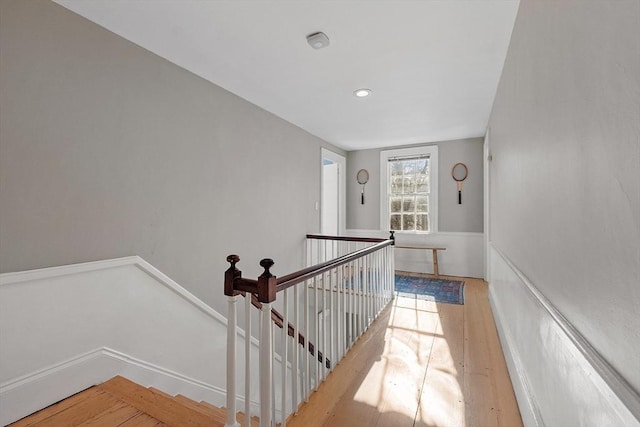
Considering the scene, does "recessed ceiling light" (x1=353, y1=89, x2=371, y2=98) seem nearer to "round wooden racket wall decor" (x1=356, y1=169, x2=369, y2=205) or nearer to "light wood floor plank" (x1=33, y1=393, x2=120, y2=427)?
"round wooden racket wall decor" (x1=356, y1=169, x2=369, y2=205)

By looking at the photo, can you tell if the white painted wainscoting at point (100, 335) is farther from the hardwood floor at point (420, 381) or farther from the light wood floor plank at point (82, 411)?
the hardwood floor at point (420, 381)

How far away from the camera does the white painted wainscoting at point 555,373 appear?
662mm

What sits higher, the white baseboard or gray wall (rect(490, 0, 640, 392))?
gray wall (rect(490, 0, 640, 392))

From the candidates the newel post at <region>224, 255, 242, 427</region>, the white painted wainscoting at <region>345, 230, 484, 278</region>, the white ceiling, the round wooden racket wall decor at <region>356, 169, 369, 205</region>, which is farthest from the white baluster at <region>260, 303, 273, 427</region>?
the round wooden racket wall decor at <region>356, 169, 369, 205</region>

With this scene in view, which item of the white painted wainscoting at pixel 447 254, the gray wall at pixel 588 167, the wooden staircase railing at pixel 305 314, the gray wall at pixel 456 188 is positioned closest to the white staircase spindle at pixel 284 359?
the wooden staircase railing at pixel 305 314

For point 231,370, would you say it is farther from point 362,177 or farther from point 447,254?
point 362,177

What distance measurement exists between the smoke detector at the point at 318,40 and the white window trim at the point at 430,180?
3.67 meters

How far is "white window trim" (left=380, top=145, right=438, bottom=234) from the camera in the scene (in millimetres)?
5227

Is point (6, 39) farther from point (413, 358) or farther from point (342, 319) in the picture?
point (413, 358)

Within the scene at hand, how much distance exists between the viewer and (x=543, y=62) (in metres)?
1.26

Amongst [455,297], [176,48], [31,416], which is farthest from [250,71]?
[455,297]

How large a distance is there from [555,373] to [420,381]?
42.8 inches

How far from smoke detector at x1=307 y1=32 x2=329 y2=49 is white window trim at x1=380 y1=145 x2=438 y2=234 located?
367 cm

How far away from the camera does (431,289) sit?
423cm
